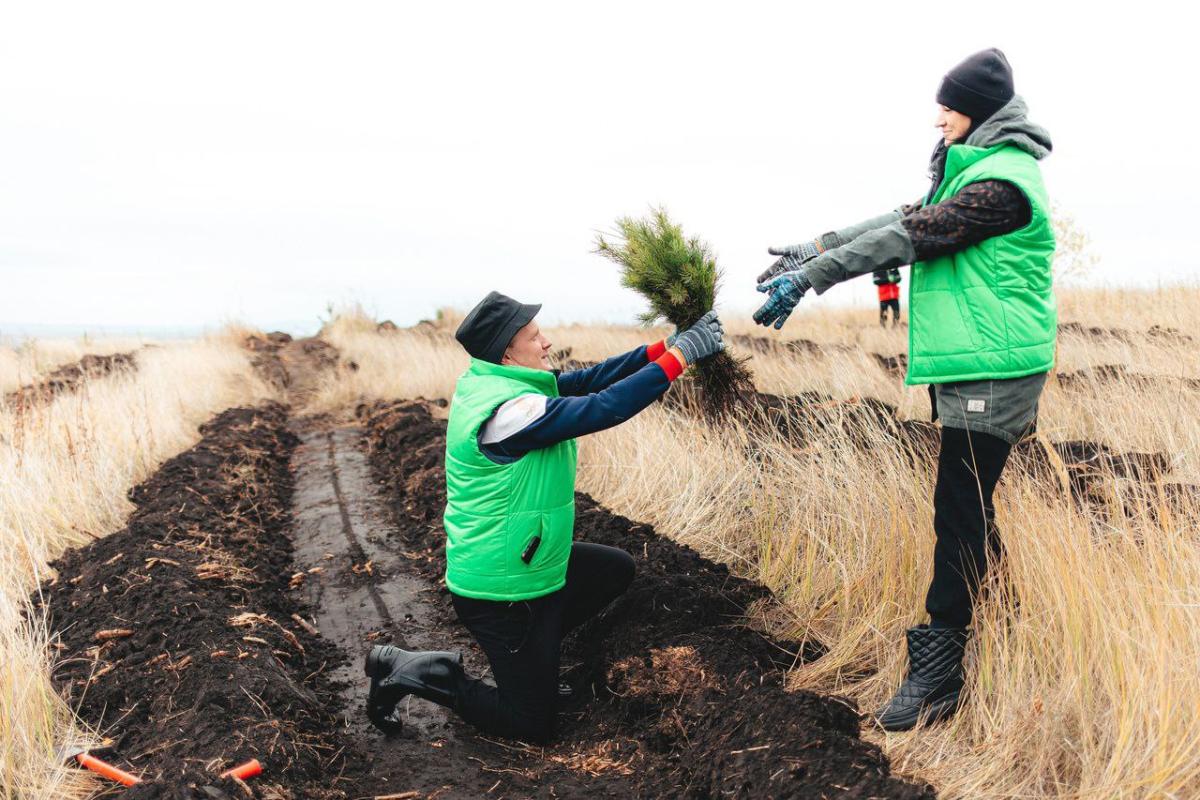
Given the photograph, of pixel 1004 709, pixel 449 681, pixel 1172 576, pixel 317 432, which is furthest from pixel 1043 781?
pixel 317 432

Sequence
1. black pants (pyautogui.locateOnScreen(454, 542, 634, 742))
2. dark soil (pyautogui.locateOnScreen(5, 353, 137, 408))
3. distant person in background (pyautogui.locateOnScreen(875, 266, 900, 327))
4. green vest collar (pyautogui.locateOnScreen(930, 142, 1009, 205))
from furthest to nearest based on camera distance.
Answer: distant person in background (pyautogui.locateOnScreen(875, 266, 900, 327)) < dark soil (pyautogui.locateOnScreen(5, 353, 137, 408)) < black pants (pyautogui.locateOnScreen(454, 542, 634, 742)) < green vest collar (pyautogui.locateOnScreen(930, 142, 1009, 205))

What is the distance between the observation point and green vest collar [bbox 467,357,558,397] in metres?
3.56

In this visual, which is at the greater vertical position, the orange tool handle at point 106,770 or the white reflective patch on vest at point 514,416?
the white reflective patch on vest at point 514,416

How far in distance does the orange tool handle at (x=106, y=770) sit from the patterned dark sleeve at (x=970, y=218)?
309 cm

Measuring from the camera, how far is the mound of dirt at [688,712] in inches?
109

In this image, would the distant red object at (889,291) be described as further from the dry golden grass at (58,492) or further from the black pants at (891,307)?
the dry golden grass at (58,492)

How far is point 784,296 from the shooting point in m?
2.97

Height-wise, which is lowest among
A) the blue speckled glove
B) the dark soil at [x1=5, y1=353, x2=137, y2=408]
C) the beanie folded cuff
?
the dark soil at [x1=5, y1=353, x2=137, y2=408]

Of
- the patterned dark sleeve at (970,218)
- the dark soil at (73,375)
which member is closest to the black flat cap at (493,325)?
the patterned dark sleeve at (970,218)

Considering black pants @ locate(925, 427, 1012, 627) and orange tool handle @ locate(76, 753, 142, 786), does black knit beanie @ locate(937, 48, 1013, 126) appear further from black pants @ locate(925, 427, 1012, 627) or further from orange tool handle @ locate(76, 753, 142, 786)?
orange tool handle @ locate(76, 753, 142, 786)

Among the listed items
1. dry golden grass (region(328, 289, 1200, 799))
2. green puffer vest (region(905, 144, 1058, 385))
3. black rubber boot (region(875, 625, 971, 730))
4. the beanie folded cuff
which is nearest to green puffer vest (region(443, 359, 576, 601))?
dry golden grass (region(328, 289, 1200, 799))

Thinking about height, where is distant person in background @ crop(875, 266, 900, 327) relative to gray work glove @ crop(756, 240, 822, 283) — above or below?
below

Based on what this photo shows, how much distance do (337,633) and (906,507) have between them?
3.07 m

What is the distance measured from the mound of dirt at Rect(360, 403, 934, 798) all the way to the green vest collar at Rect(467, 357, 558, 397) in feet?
3.85
